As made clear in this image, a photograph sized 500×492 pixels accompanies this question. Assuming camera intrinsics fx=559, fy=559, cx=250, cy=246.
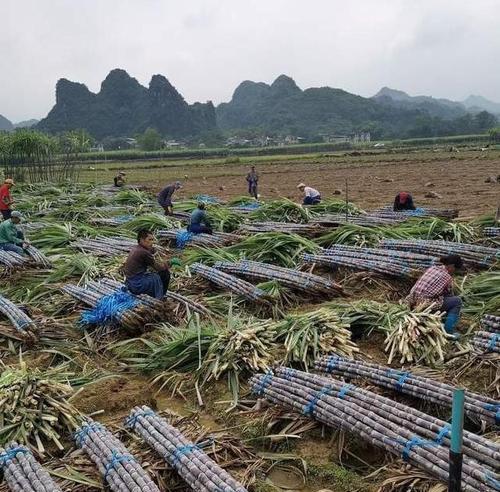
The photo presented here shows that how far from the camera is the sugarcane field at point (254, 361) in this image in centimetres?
333

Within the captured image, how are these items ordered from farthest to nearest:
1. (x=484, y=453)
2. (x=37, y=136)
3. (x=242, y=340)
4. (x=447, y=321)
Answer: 1. (x=37, y=136)
2. (x=447, y=321)
3. (x=242, y=340)
4. (x=484, y=453)

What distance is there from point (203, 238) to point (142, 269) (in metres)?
3.23

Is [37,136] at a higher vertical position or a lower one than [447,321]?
higher

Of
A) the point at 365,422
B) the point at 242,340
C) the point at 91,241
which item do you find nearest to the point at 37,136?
the point at 91,241

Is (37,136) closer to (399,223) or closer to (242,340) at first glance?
(399,223)

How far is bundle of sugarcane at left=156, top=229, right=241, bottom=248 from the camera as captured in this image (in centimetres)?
905

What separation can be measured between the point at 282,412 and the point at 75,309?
11.2ft

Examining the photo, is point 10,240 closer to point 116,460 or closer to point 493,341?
point 116,460

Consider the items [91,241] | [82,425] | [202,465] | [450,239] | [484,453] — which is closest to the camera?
[484,453]

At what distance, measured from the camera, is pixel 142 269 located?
20.0ft

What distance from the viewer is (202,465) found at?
3203 mm

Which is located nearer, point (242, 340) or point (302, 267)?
point (242, 340)

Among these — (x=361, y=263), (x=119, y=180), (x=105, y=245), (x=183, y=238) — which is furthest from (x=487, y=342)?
(x=119, y=180)

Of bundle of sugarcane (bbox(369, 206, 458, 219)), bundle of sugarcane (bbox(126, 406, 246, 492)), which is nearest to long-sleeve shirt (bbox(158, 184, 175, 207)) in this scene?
bundle of sugarcane (bbox(369, 206, 458, 219))
